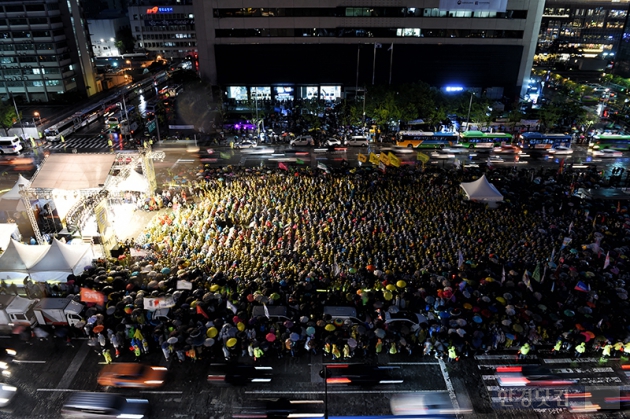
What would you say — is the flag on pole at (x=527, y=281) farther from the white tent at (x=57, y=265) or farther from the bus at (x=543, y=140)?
the bus at (x=543, y=140)

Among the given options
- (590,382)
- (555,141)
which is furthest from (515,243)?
(555,141)

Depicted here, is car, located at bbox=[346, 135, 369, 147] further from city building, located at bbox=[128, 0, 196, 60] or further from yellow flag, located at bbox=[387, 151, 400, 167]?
city building, located at bbox=[128, 0, 196, 60]

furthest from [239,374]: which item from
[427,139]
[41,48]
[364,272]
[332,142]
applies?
[41,48]

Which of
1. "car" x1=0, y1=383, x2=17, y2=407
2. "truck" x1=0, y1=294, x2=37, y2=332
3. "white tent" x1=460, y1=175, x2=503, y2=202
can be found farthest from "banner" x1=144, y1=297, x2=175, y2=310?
"white tent" x1=460, y1=175, x2=503, y2=202

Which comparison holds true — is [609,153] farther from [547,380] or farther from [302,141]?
[547,380]

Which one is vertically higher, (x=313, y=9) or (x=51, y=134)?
(x=313, y=9)

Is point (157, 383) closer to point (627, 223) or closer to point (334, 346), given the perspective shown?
point (334, 346)
